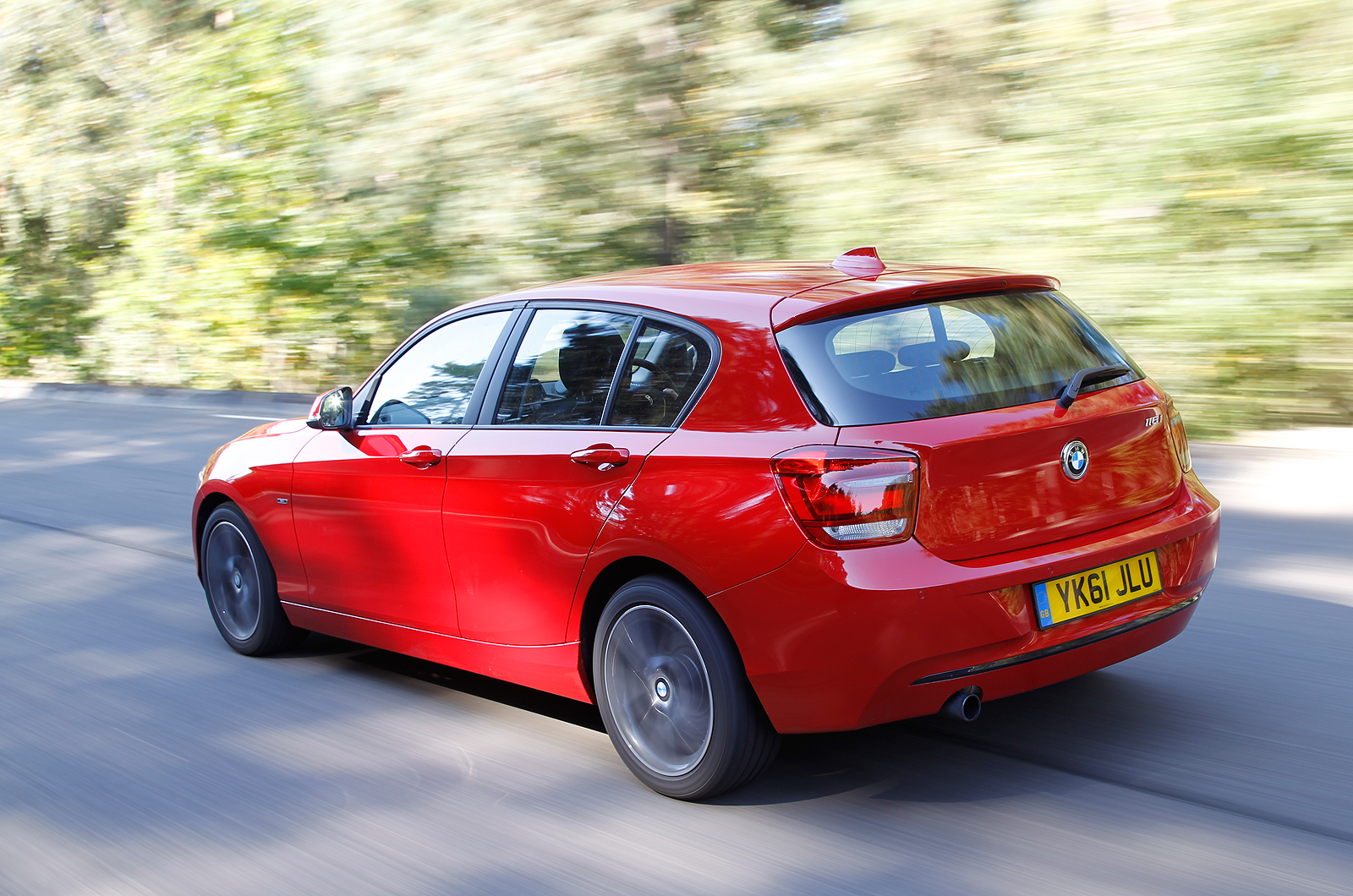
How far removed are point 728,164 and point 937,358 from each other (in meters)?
11.2

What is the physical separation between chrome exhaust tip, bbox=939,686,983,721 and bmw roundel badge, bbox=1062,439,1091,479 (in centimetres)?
68

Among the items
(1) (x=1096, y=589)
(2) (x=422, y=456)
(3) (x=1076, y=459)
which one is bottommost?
(1) (x=1096, y=589)

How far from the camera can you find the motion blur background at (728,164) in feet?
31.7

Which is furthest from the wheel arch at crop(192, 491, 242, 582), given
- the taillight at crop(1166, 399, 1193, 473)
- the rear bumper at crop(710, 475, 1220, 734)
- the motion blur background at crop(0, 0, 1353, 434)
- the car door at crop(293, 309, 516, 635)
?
the motion blur background at crop(0, 0, 1353, 434)

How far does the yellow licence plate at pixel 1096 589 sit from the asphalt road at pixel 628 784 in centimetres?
52

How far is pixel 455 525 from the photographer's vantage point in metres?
4.37

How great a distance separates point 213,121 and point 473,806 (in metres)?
20.2

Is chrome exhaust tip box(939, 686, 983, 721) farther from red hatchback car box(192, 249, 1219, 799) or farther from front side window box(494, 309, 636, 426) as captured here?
front side window box(494, 309, 636, 426)

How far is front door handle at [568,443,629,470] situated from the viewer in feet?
12.5

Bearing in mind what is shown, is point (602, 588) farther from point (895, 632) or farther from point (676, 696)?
point (895, 632)

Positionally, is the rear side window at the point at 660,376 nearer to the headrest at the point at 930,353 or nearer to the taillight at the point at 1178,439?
the headrest at the point at 930,353

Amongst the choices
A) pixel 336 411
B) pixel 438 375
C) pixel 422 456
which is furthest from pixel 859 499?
pixel 336 411

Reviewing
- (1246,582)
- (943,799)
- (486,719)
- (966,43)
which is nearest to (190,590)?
(486,719)

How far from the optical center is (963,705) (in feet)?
10.9
